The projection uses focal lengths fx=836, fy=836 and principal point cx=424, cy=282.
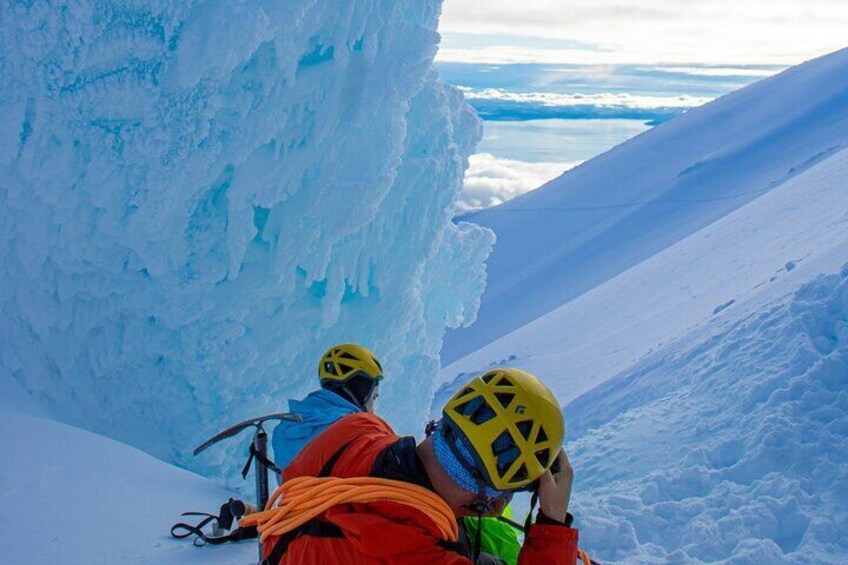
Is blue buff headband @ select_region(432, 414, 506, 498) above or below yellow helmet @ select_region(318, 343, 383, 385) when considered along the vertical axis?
below

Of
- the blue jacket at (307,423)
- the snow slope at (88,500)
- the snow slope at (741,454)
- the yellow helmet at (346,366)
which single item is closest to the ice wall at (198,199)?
the snow slope at (88,500)

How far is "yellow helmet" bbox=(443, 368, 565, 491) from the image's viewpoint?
1.86 m

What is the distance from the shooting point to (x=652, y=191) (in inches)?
1096

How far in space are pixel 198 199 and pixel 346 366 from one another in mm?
2887

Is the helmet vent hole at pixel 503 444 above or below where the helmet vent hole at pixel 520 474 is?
above

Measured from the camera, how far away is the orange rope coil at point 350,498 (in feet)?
5.97

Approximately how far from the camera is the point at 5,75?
558cm

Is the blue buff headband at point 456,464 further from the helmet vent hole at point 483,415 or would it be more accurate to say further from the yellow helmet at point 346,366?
the yellow helmet at point 346,366

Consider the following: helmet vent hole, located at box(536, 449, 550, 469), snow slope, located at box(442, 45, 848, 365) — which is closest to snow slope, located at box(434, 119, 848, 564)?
helmet vent hole, located at box(536, 449, 550, 469)

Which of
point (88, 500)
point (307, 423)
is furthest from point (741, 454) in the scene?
point (88, 500)

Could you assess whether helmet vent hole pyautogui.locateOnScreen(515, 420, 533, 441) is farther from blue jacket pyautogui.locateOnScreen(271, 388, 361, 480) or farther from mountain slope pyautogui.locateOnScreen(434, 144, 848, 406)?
mountain slope pyautogui.locateOnScreen(434, 144, 848, 406)

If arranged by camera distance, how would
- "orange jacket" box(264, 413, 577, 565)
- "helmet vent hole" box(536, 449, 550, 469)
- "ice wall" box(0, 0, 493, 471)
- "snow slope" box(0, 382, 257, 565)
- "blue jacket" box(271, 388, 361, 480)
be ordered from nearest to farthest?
"orange jacket" box(264, 413, 577, 565)
"helmet vent hole" box(536, 449, 550, 469)
"blue jacket" box(271, 388, 361, 480)
"snow slope" box(0, 382, 257, 565)
"ice wall" box(0, 0, 493, 471)

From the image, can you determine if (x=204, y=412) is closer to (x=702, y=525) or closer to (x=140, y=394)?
(x=140, y=394)

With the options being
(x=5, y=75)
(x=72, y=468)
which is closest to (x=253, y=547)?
(x=72, y=468)
